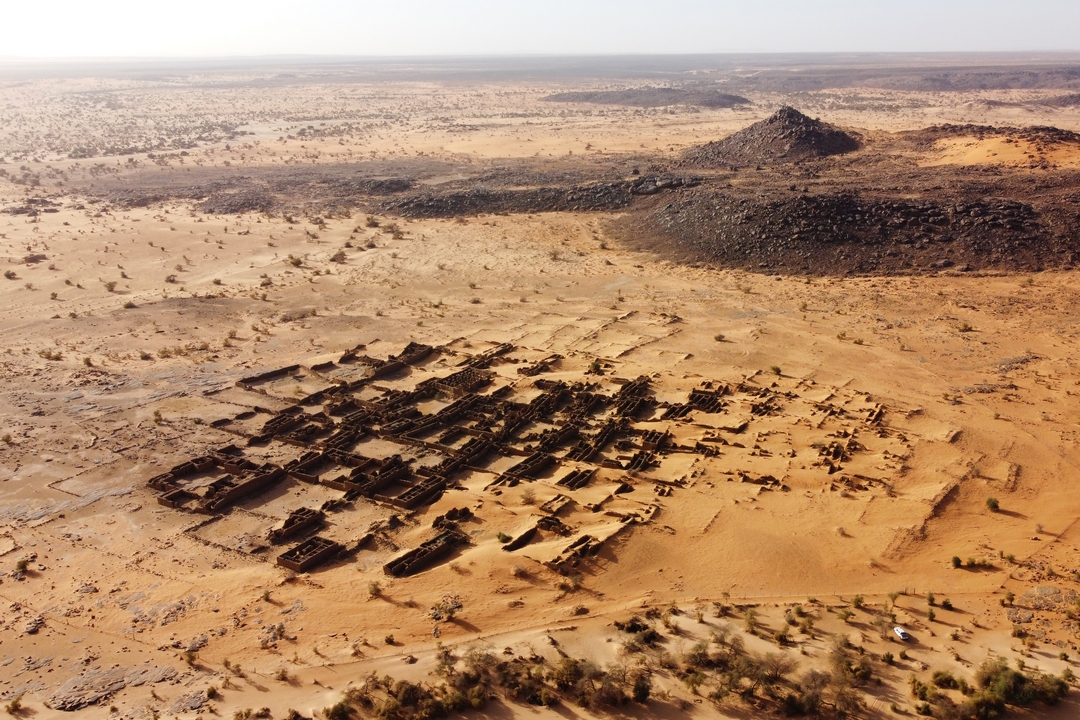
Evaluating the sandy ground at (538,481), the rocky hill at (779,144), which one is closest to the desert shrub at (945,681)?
the sandy ground at (538,481)

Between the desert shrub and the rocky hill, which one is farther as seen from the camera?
the rocky hill

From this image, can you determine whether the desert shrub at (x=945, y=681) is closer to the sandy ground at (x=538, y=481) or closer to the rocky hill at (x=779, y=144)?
the sandy ground at (x=538, y=481)

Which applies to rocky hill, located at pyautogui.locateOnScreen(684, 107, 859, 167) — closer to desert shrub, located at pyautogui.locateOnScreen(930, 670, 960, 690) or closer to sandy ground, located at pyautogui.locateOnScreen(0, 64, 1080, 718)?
sandy ground, located at pyautogui.locateOnScreen(0, 64, 1080, 718)

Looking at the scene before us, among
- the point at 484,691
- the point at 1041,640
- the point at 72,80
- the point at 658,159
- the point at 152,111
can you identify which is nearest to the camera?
the point at 484,691

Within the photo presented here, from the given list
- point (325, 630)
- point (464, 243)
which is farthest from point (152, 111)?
point (325, 630)

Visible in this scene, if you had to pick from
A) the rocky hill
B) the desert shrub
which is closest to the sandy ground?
the desert shrub

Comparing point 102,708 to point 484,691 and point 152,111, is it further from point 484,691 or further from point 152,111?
point 152,111

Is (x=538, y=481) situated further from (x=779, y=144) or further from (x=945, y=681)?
(x=779, y=144)

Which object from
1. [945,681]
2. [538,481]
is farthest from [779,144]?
[945,681]
